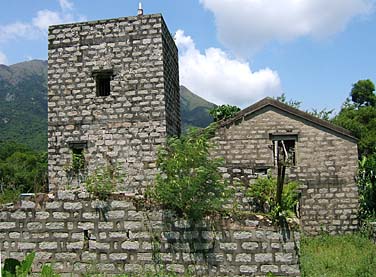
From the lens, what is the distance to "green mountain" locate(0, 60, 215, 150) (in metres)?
72.2

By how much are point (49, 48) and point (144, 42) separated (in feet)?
10.2

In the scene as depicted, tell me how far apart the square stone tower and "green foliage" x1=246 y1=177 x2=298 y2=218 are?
148 inches

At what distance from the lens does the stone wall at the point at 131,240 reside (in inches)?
301

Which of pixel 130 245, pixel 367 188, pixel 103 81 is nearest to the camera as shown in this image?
pixel 130 245

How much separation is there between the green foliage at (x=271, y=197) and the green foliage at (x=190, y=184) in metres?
0.98

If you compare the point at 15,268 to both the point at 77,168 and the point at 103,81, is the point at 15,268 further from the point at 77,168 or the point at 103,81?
the point at 103,81

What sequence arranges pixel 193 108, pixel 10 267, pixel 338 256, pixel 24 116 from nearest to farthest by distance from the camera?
pixel 10 267, pixel 338 256, pixel 24 116, pixel 193 108

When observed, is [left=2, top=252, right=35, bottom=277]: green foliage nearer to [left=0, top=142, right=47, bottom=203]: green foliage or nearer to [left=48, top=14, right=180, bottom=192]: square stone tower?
[left=48, top=14, right=180, bottom=192]: square stone tower

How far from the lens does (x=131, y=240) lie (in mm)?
7926

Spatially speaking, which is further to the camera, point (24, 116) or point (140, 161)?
point (24, 116)

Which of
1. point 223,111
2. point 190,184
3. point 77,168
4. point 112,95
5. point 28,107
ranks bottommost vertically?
point 190,184

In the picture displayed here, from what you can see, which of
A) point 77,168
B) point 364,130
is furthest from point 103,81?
point 364,130

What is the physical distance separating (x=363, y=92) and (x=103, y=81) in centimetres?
3847

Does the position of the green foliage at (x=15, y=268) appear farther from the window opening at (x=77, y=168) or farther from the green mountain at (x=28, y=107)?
the green mountain at (x=28, y=107)
